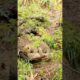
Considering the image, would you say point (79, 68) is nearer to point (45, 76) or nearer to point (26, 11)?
point (45, 76)

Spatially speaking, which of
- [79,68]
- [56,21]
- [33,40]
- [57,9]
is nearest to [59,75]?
[33,40]

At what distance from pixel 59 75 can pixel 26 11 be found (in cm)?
127

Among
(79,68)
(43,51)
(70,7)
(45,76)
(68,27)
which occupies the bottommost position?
(45,76)

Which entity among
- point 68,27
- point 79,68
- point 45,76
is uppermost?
point 68,27

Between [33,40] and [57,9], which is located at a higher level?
[57,9]

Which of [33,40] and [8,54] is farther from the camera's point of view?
[33,40]

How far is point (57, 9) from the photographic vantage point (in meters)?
4.48

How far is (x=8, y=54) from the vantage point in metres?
1.64

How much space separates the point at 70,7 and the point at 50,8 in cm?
292

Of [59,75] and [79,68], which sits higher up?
[79,68]

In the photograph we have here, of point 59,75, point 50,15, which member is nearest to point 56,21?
point 50,15

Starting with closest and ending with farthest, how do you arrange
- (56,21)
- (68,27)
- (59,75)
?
(68,27), (59,75), (56,21)

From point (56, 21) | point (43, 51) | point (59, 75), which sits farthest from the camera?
point (56, 21)

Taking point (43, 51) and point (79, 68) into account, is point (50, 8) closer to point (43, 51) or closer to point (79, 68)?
point (43, 51)
